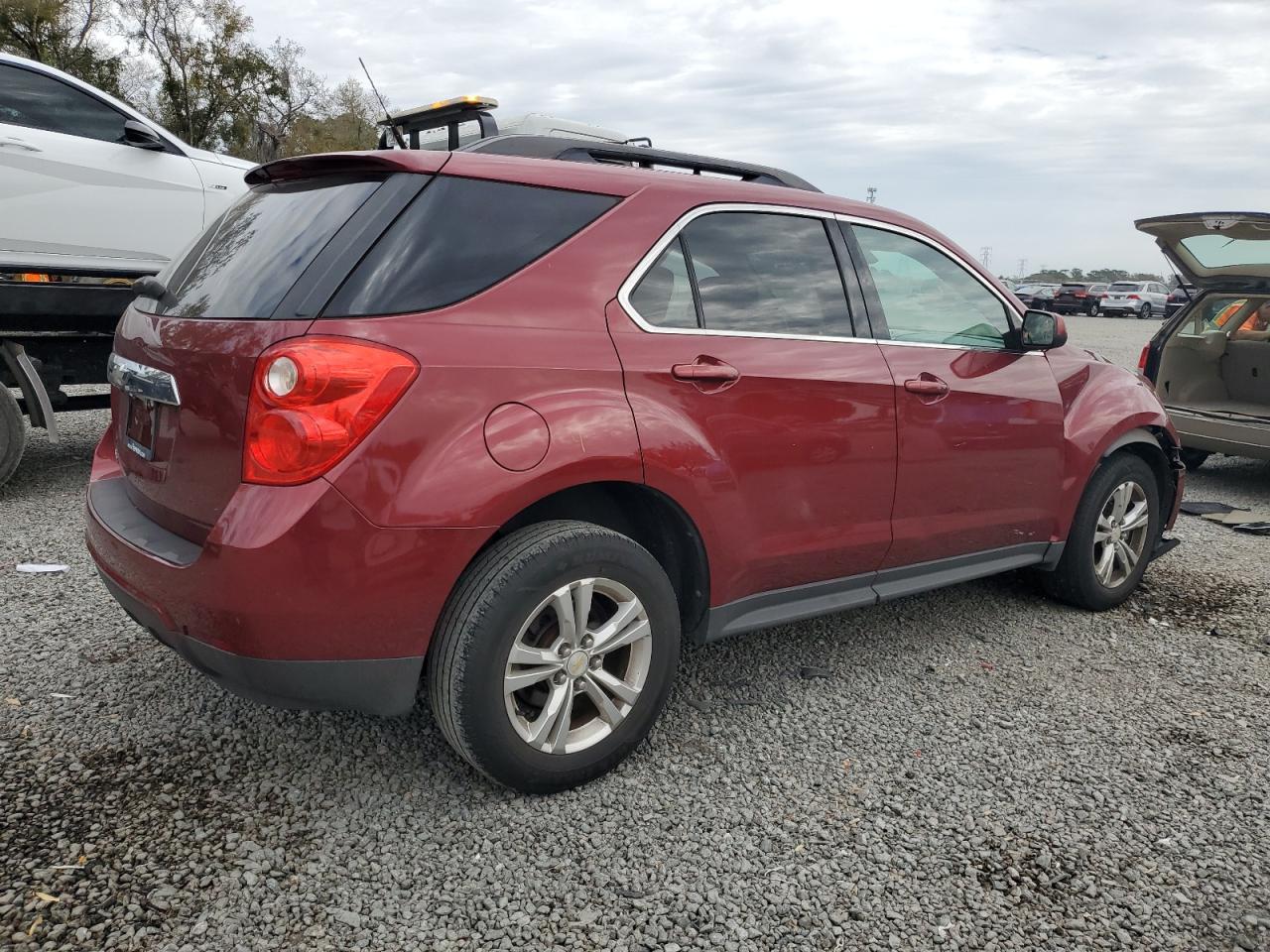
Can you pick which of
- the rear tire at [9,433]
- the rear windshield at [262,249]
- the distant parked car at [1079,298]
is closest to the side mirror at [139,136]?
the rear tire at [9,433]

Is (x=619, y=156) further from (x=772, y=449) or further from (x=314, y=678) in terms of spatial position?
(x=314, y=678)

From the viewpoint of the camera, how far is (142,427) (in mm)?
2742

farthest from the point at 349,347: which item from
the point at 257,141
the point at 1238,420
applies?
the point at 257,141

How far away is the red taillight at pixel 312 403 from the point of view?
88.7 inches

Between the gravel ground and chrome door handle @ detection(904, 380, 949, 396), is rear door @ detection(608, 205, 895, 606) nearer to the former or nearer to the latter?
chrome door handle @ detection(904, 380, 949, 396)

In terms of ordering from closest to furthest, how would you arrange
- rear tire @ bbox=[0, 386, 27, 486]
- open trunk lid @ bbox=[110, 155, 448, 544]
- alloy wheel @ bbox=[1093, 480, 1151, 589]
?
open trunk lid @ bbox=[110, 155, 448, 544]
alloy wheel @ bbox=[1093, 480, 1151, 589]
rear tire @ bbox=[0, 386, 27, 486]

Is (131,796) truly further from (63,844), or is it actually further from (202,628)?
(202,628)

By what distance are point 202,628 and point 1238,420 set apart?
23.1ft

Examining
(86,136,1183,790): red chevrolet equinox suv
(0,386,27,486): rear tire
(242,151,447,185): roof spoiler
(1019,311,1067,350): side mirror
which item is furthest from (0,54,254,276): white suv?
(1019,311,1067,350): side mirror

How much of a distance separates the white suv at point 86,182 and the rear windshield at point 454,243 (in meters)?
3.88

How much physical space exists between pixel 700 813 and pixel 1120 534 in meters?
2.75

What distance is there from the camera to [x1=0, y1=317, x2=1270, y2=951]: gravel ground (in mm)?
2236

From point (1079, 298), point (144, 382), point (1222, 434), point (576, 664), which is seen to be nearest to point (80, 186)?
point (144, 382)

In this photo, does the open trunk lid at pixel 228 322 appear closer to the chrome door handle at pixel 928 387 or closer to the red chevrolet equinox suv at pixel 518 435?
the red chevrolet equinox suv at pixel 518 435
